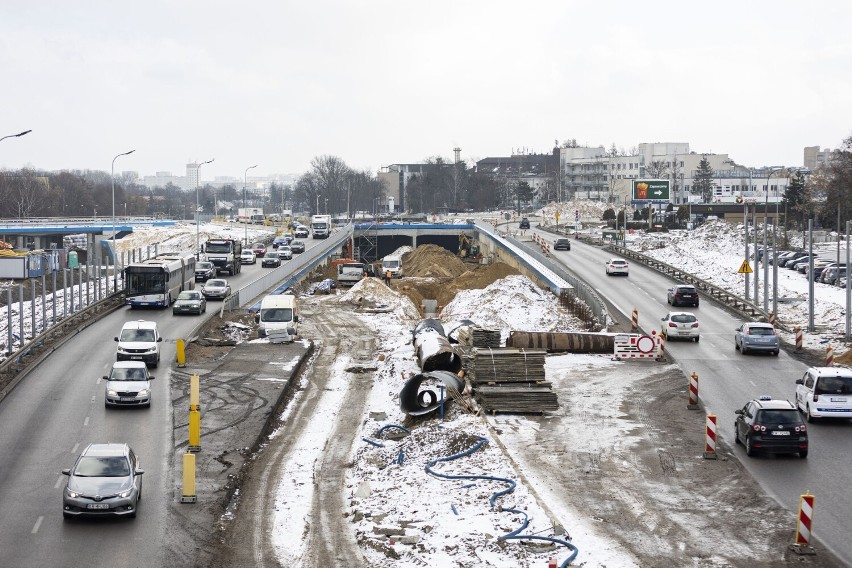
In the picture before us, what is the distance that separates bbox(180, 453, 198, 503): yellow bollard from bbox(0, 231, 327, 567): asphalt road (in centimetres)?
47

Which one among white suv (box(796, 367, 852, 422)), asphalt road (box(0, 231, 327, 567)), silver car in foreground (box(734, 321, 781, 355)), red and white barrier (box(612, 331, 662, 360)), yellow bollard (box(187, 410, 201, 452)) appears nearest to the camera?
asphalt road (box(0, 231, 327, 567))

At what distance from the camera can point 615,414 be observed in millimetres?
30516

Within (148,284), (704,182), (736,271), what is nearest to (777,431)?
(148,284)

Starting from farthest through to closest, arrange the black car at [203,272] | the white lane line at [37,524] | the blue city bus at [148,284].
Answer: the black car at [203,272] < the blue city bus at [148,284] < the white lane line at [37,524]

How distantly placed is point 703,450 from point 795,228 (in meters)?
105

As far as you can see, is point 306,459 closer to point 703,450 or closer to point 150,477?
point 150,477

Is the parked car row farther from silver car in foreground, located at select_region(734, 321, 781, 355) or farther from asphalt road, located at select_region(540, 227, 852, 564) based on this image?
silver car in foreground, located at select_region(734, 321, 781, 355)

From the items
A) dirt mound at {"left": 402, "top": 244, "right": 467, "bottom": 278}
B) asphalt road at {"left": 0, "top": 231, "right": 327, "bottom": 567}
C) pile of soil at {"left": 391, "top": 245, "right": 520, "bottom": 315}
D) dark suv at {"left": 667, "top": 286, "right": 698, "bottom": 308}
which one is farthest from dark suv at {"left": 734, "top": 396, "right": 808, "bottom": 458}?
dirt mound at {"left": 402, "top": 244, "right": 467, "bottom": 278}

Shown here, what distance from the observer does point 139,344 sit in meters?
38.1

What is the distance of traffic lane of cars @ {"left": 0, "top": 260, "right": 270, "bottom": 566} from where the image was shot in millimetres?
19312

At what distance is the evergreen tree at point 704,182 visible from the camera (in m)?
185

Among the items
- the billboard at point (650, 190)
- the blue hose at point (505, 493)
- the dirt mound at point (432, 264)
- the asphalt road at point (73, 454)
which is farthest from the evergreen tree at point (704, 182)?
the blue hose at point (505, 493)

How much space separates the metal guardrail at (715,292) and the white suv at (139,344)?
29185 millimetres

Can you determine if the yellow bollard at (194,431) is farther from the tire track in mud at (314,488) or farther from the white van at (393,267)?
the white van at (393,267)
